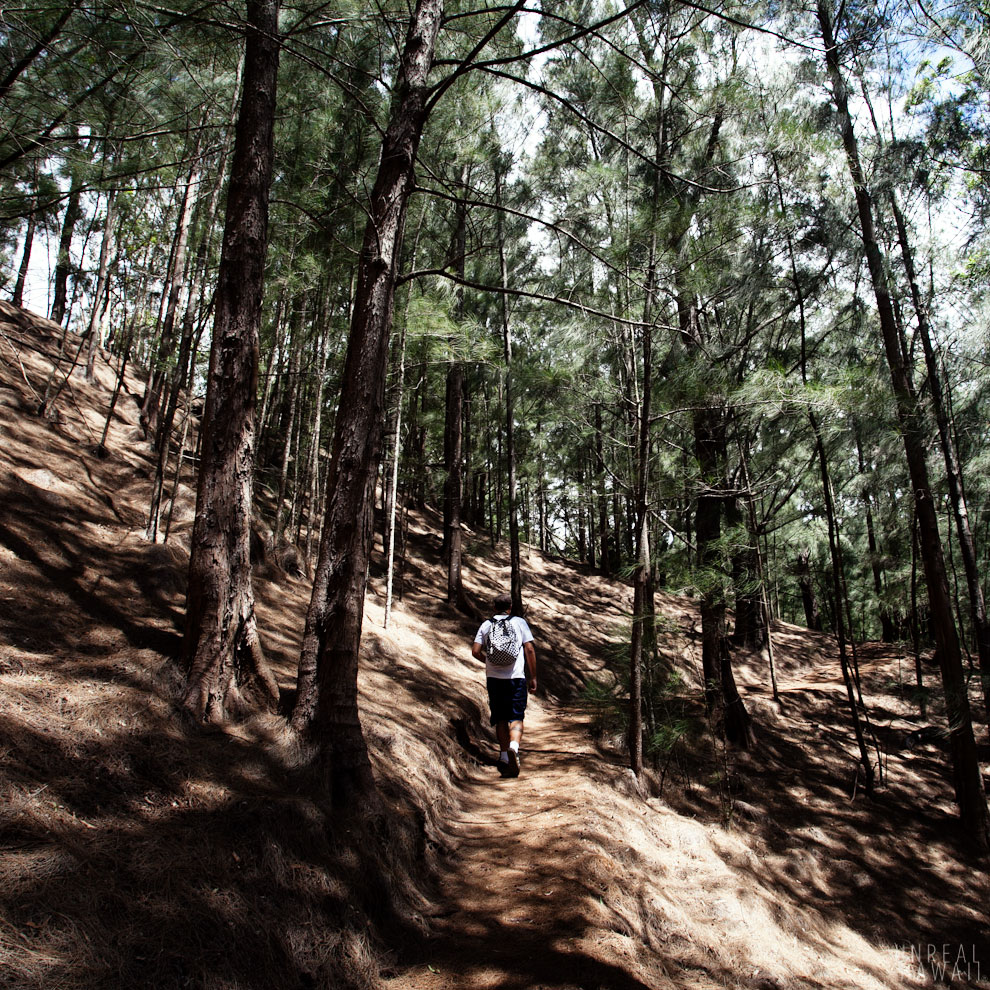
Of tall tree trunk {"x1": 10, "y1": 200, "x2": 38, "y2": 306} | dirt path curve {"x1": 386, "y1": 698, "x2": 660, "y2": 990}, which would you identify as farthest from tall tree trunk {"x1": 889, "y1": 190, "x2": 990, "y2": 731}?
tall tree trunk {"x1": 10, "y1": 200, "x2": 38, "y2": 306}

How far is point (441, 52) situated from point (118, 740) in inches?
265

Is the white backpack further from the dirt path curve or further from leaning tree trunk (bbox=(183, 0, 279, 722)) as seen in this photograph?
leaning tree trunk (bbox=(183, 0, 279, 722))

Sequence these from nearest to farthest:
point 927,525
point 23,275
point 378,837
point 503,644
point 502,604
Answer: point 378,837 → point 503,644 → point 502,604 → point 23,275 → point 927,525

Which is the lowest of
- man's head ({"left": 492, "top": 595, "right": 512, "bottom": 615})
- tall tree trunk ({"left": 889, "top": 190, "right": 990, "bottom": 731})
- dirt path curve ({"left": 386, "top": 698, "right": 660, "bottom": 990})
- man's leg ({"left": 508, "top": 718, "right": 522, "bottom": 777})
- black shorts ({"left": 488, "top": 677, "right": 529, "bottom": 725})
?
dirt path curve ({"left": 386, "top": 698, "right": 660, "bottom": 990})

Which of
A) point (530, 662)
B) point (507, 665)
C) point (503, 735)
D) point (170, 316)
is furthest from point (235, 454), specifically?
point (170, 316)

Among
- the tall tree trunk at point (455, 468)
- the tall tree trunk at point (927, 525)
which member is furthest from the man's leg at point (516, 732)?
the tall tree trunk at point (455, 468)

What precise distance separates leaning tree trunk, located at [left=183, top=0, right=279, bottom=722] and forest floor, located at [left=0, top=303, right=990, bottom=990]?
0.24m

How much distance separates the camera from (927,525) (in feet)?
27.5

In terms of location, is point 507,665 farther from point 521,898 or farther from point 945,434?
point 945,434

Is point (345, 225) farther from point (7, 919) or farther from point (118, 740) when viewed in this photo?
point (7, 919)

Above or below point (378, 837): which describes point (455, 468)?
above

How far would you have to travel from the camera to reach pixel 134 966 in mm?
1864

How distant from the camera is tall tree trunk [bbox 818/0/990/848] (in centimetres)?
793

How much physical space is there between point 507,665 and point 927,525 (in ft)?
22.2
